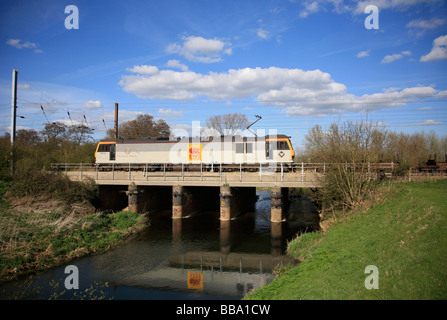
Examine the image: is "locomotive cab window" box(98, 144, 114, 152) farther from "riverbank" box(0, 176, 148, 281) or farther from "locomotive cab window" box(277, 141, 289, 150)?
"locomotive cab window" box(277, 141, 289, 150)

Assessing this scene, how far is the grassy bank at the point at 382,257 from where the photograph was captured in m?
6.47

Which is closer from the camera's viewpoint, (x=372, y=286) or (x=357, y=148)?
(x=372, y=286)

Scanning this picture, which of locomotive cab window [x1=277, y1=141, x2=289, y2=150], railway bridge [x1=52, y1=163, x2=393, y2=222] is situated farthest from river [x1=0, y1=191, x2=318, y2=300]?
locomotive cab window [x1=277, y1=141, x2=289, y2=150]

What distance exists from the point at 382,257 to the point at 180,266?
8288 mm

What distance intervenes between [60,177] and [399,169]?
26.3 m

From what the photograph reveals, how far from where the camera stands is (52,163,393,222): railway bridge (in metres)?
20.5

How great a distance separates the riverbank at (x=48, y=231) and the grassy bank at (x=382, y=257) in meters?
9.45

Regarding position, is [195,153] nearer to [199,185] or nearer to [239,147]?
[239,147]

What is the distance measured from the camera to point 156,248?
15.4 meters

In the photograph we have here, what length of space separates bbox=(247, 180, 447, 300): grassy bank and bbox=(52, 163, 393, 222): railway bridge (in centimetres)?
487

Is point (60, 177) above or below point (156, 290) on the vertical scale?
above

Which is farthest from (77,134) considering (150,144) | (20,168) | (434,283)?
(434,283)

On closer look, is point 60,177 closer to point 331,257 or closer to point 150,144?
point 150,144

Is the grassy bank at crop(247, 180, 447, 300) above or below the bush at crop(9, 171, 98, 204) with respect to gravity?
below
